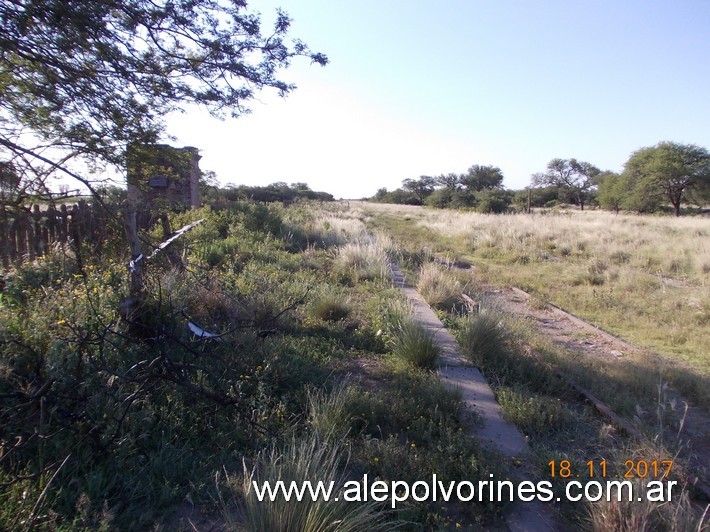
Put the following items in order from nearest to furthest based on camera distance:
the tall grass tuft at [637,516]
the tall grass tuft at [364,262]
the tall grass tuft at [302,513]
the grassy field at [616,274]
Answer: the tall grass tuft at [302,513]
the tall grass tuft at [637,516]
the grassy field at [616,274]
the tall grass tuft at [364,262]

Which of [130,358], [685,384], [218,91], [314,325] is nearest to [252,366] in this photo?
[130,358]

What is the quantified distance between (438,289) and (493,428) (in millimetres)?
4874

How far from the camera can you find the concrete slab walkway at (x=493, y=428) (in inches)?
116

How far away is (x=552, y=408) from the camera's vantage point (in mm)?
4230

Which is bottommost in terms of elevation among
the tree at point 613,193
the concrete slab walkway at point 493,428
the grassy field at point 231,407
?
the concrete slab walkway at point 493,428

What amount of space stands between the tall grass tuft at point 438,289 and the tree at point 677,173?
141 ft

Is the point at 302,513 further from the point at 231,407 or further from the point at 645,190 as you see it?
the point at 645,190

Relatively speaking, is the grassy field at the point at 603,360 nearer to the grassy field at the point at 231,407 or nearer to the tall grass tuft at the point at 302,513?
the grassy field at the point at 231,407

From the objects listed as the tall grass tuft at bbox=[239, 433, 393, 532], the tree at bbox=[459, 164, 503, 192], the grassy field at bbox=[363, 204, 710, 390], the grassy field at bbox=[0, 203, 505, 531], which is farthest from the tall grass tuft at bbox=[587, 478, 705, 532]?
the tree at bbox=[459, 164, 503, 192]

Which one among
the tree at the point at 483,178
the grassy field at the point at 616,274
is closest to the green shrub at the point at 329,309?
the grassy field at the point at 616,274

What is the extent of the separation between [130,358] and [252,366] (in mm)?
1088

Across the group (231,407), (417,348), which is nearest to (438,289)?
(417,348)

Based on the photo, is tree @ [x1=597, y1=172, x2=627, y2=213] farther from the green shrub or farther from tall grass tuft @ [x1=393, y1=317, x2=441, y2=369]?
tall grass tuft @ [x1=393, y1=317, x2=441, y2=369]

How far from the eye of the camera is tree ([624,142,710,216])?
139 ft
